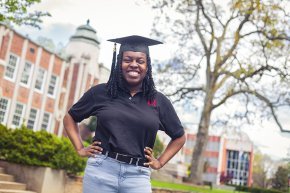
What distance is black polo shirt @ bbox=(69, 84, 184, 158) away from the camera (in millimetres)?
2928

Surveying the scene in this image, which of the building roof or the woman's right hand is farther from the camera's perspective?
the building roof

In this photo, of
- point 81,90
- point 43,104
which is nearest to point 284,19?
point 43,104

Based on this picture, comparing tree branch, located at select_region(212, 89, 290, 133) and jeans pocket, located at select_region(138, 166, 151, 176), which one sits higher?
tree branch, located at select_region(212, 89, 290, 133)

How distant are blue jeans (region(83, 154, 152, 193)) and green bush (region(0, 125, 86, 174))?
812 cm

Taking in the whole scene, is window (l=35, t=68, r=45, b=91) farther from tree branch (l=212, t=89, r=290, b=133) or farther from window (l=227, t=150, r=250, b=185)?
window (l=227, t=150, r=250, b=185)

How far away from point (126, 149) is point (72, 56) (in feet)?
113

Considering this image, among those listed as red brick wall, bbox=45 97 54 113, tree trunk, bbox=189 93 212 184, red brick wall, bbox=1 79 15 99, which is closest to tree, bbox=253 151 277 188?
red brick wall, bbox=45 97 54 113

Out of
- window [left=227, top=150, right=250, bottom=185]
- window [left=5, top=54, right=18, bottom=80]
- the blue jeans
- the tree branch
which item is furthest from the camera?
window [left=227, top=150, right=250, bottom=185]

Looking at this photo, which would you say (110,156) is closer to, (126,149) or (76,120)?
(126,149)

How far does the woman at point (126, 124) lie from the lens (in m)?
2.87

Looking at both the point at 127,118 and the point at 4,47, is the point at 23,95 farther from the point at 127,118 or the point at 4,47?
the point at 127,118

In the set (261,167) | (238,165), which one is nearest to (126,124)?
(238,165)

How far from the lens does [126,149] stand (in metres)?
2.89

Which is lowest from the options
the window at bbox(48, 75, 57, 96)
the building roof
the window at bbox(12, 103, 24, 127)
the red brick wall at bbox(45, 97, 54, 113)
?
the window at bbox(12, 103, 24, 127)
